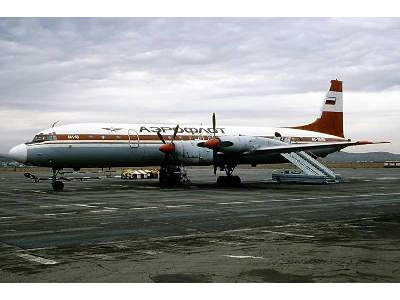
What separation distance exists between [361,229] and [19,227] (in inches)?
424

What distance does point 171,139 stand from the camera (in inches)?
1513

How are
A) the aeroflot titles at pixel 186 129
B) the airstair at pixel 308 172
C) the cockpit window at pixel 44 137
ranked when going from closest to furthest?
the cockpit window at pixel 44 137 → the aeroflot titles at pixel 186 129 → the airstair at pixel 308 172

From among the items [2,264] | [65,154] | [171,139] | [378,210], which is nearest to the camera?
[2,264]

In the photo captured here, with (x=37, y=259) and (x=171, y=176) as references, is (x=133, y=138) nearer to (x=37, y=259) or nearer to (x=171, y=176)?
(x=171, y=176)

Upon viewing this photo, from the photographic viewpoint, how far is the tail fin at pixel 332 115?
48.2m

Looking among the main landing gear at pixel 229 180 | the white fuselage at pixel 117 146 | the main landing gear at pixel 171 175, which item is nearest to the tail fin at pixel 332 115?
the white fuselage at pixel 117 146

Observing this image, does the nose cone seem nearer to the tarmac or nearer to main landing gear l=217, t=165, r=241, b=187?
the tarmac

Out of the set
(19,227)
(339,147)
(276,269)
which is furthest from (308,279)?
(339,147)

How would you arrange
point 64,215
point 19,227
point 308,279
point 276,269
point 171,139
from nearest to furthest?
1. point 308,279
2. point 276,269
3. point 19,227
4. point 64,215
5. point 171,139

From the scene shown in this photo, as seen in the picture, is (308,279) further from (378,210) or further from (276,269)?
(378,210)

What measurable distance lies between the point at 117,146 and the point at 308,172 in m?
17.3

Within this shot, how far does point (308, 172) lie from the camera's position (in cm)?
4222

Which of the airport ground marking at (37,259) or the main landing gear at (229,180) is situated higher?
the main landing gear at (229,180)

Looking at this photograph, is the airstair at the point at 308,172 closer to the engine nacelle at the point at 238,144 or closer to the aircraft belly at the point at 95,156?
the engine nacelle at the point at 238,144
